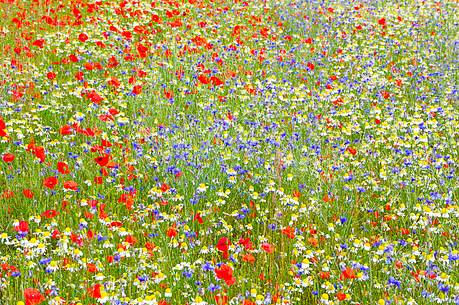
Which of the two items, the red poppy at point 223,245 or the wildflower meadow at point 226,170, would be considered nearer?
A: the red poppy at point 223,245

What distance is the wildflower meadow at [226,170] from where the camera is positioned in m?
3.63

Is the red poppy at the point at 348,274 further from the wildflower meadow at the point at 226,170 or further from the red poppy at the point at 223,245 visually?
the red poppy at the point at 223,245

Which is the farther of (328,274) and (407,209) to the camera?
(407,209)

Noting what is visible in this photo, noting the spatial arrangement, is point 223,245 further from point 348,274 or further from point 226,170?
point 226,170

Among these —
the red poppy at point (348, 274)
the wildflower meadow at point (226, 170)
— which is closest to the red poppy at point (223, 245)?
the wildflower meadow at point (226, 170)

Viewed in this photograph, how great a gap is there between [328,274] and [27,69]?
478cm

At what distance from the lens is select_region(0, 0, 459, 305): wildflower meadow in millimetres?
3629

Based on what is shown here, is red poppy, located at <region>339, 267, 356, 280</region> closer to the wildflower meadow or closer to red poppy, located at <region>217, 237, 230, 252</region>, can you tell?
the wildflower meadow

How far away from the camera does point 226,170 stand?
4844 mm

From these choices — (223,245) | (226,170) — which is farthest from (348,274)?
(226,170)

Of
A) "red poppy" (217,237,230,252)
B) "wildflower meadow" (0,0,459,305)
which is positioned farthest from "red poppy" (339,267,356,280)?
"red poppy" (217,237,230,252)

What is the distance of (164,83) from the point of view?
7.17m

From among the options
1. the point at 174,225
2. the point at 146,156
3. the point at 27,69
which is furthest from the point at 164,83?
the point at 174,225

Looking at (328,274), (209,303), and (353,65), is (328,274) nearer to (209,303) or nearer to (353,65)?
(209,303)
